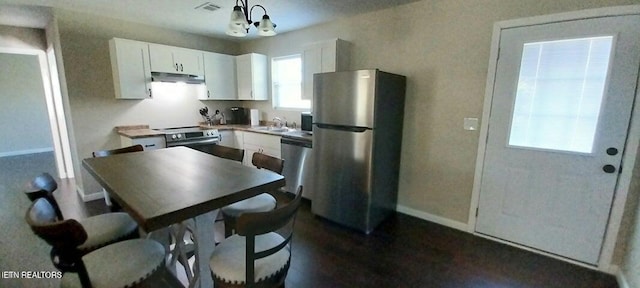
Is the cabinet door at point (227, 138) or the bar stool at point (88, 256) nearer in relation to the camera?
the bar stool at point (88, 256)

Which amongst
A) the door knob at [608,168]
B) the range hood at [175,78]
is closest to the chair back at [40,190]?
the range hood at [175,78]

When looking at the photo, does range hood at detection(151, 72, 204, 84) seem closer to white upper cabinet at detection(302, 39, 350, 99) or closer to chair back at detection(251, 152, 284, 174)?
white upper cabinet at detection(302, 39, 350, 99)

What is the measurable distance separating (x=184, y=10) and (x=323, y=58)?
1716mm

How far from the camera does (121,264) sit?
47.7 inches

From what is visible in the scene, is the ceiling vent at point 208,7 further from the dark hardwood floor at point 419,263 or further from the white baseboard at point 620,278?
the white baseboard at point 620,278

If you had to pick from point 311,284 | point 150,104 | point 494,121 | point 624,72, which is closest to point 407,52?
point 494,121

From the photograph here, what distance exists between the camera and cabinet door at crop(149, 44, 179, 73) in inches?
139

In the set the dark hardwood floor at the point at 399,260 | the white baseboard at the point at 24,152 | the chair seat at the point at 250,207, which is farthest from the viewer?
the white baseboard at the point at 24,152

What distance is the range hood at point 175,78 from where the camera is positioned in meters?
3.55

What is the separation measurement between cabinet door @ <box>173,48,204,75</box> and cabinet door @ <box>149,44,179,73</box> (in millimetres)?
52

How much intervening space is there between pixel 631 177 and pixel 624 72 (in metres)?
0.76

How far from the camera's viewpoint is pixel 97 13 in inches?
128

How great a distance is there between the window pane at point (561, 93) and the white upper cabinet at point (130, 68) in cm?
425

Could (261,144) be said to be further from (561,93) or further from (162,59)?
(561,93)
